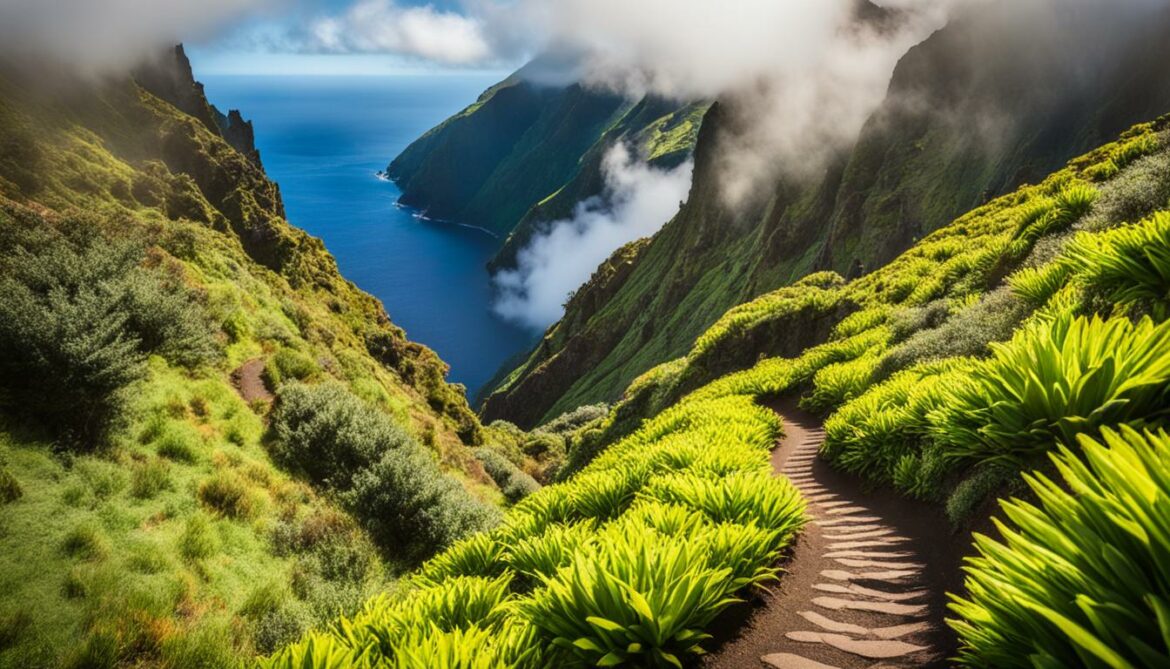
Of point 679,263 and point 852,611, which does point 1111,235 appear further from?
point 679,263

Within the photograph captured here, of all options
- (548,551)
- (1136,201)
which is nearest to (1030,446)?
(548,551)

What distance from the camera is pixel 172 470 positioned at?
8711 millimetres

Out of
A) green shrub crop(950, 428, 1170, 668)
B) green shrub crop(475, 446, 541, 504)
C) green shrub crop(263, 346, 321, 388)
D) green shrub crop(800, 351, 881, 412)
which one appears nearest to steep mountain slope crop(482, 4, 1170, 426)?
green shrub crop(475, 446, 541, 504)

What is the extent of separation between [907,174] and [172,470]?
94920mm

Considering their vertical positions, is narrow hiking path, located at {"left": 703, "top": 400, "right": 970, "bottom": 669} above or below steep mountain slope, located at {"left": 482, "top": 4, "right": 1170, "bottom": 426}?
below

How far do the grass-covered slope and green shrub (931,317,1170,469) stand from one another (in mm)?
7966

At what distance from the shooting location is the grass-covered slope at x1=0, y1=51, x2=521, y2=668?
6203mm

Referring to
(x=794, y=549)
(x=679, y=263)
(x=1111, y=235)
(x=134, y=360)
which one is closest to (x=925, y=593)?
(x=794, y=549)

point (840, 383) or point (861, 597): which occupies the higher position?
point (840, 383)

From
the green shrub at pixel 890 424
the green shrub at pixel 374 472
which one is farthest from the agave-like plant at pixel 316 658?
the green shrub at pixel 374 472

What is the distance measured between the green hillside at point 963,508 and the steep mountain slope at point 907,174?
144 feet

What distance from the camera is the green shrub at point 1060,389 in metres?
3.46

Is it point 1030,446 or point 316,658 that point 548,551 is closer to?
point 316,658

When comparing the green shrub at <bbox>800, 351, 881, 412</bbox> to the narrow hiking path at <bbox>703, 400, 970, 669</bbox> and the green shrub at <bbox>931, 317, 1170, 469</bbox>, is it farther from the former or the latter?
the green shrub at <bbox>931, 317, 1170, 469</bbox>
